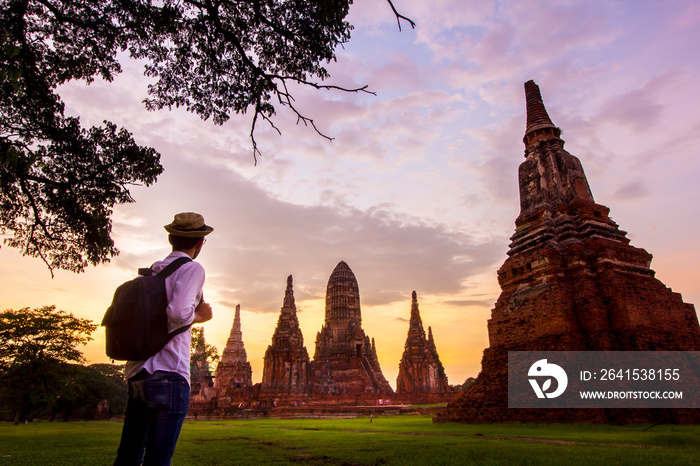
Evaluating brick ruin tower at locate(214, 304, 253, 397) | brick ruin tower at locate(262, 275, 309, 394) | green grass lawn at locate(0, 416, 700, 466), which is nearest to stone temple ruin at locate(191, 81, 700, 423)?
green grass lawn at locate(0, 416, 700, 466)

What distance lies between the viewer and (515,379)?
39.8 feet

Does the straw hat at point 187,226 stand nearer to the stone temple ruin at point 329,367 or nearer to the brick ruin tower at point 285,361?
the stone temple ruin at point 329,367

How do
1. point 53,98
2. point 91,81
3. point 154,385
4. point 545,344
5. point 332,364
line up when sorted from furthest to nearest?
point 332,364, point 545,344, point 91,81, point 53,98, point 154,385

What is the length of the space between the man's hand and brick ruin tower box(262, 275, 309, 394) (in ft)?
115

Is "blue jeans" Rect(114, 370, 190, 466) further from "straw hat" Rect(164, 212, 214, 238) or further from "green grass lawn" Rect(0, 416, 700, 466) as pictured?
"green grass lawn" Rect(0, 416, 700, 466)

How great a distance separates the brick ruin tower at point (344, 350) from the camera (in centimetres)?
4322

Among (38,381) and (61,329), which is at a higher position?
(61,329)

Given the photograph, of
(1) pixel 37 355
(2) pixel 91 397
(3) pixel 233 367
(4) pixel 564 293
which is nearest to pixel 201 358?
(3) pixel 233 367

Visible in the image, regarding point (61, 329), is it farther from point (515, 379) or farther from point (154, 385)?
point (154, 385)

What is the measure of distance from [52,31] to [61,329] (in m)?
27.6

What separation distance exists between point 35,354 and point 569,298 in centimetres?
3166

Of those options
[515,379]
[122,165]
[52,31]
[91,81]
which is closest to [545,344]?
[515,379]

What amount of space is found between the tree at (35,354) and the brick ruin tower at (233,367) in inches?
767

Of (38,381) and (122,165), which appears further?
(38,381)
